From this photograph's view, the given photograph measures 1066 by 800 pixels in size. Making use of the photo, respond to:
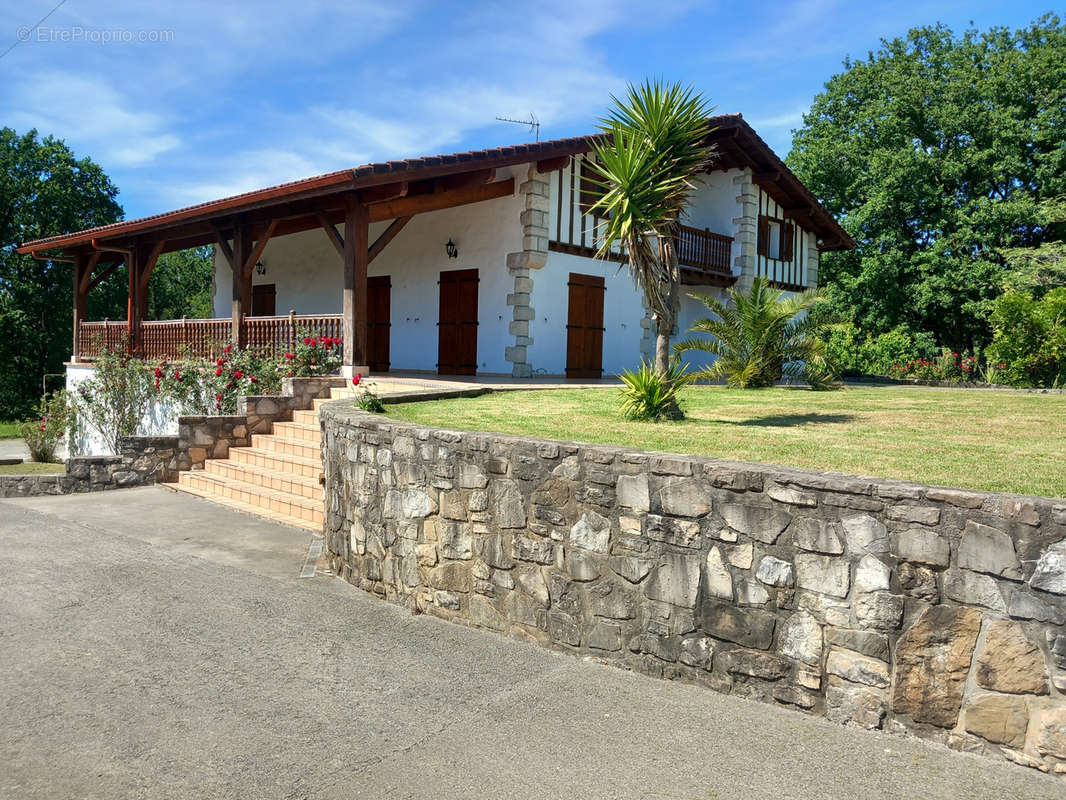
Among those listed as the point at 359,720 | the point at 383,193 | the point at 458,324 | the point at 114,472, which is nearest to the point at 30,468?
the point at 114,472

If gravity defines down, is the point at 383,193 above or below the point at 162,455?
above

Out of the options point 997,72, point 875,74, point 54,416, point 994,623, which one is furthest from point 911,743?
point 875,74

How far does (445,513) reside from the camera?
5348 millimetres

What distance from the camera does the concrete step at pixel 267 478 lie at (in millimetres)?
8867

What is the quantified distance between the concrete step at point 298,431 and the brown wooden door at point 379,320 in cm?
560

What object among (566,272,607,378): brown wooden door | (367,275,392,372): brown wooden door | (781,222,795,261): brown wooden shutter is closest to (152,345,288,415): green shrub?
(367,275,392,372): brown wooden door

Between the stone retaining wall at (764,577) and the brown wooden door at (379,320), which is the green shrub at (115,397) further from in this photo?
the stone retaining wall at (764,577)

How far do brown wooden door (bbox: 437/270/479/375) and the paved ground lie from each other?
373 inches

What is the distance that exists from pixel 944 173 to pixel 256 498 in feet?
81.6

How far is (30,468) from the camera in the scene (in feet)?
47.4

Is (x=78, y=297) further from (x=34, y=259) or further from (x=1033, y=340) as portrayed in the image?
(x=1033, y=340)

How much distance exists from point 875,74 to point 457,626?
3045 centimetres

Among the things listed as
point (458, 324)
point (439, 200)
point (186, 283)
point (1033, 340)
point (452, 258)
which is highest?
point (186, 283)

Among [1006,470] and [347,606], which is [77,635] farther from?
[1006,470]
